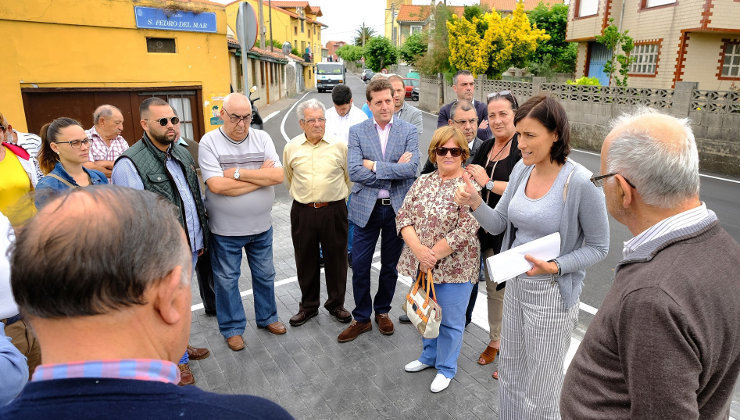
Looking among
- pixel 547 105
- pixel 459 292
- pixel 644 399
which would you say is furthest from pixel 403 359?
pixel 644 399

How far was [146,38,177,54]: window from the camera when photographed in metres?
9.61

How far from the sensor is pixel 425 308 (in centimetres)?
327

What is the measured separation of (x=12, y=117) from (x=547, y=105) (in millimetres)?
9469

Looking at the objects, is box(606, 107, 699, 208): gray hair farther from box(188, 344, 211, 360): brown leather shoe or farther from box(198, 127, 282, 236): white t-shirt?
box(188, 344, 211, 360): brown leather shoe

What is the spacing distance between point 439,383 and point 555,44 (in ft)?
99.5

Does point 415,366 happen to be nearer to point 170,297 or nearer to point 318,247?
point 318,247

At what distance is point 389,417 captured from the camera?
3.12 metres

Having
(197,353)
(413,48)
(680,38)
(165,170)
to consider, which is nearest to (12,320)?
(165,170)

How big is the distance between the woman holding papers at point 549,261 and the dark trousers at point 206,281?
110 inches

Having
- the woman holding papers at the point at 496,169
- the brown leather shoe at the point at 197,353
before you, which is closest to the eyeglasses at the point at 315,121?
the woman holding papers at the point at 496,169

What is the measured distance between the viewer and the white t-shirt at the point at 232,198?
12.7 ft

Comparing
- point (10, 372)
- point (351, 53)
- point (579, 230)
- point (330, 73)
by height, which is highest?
point (351, 53)

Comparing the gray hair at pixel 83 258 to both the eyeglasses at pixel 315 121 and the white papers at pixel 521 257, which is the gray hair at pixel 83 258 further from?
the eyeglasses at pixel 315 121

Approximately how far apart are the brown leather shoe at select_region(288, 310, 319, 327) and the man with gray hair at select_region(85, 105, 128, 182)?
8.58ft
